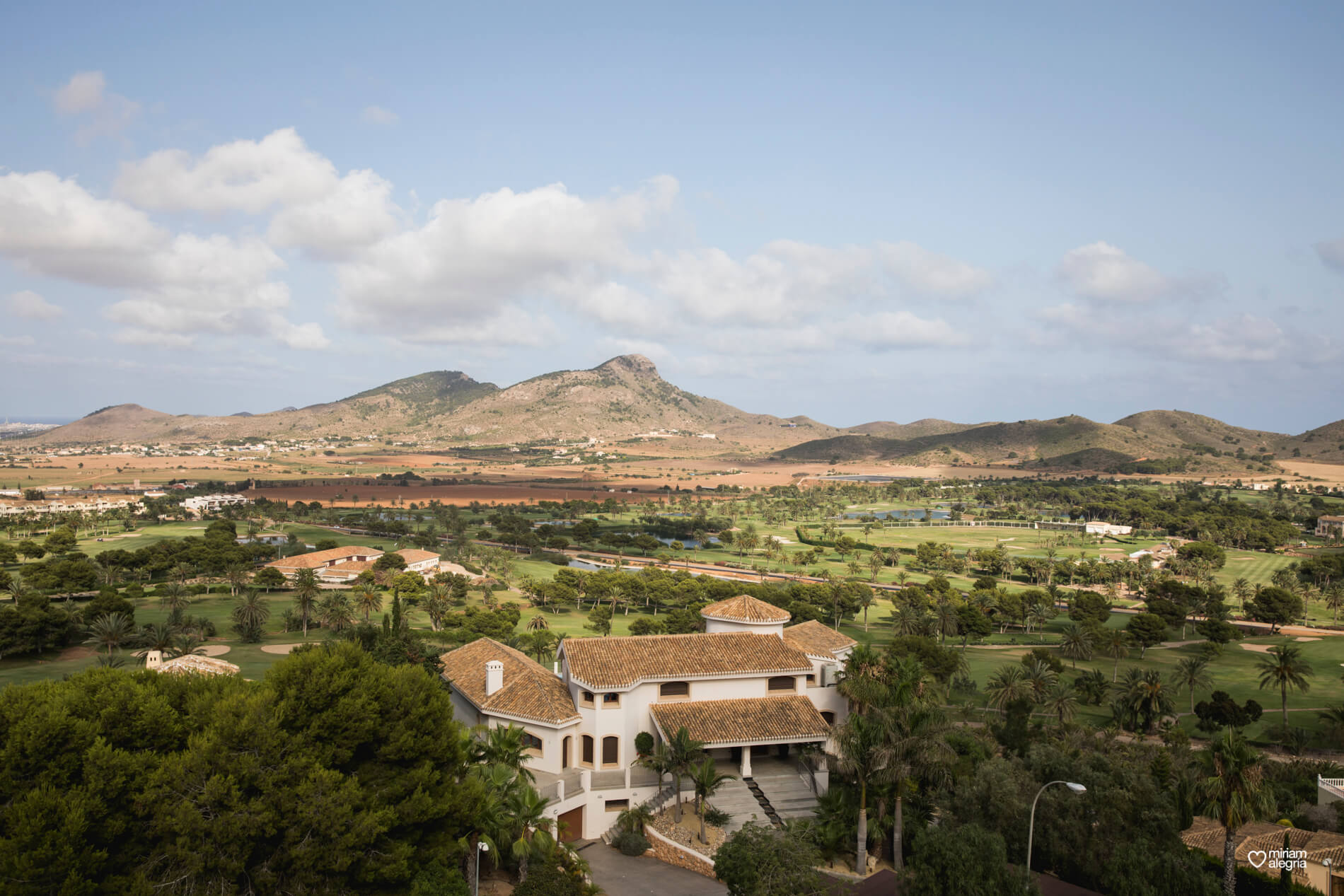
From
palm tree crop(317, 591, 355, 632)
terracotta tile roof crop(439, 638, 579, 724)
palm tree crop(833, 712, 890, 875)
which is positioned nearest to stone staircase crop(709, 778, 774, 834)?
palm tree crop(833, 712, 890, 875)

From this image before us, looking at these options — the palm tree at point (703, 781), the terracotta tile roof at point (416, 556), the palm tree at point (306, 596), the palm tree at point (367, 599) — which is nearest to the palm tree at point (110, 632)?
the palm tree at point (306, 596)

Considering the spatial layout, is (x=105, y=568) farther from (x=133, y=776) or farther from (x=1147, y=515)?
(x=1147, y=515)

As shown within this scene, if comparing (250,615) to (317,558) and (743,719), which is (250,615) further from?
(743,719)

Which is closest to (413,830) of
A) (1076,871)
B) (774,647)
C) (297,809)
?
(297,809)

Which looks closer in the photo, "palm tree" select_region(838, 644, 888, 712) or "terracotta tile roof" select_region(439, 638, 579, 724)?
"palm tree" select_region(838, 644, 888, 712)

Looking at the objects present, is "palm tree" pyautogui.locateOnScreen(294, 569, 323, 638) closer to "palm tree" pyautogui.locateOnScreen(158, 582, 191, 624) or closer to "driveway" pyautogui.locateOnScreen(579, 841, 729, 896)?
"palm tree" pyautogui.locateOnScreen(158, 582, 191, 624)

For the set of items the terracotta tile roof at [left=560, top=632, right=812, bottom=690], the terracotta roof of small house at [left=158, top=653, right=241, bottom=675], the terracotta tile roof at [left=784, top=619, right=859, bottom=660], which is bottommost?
the terracotta roof of small house at [left=158, top=653, right=241, bottom=675]
